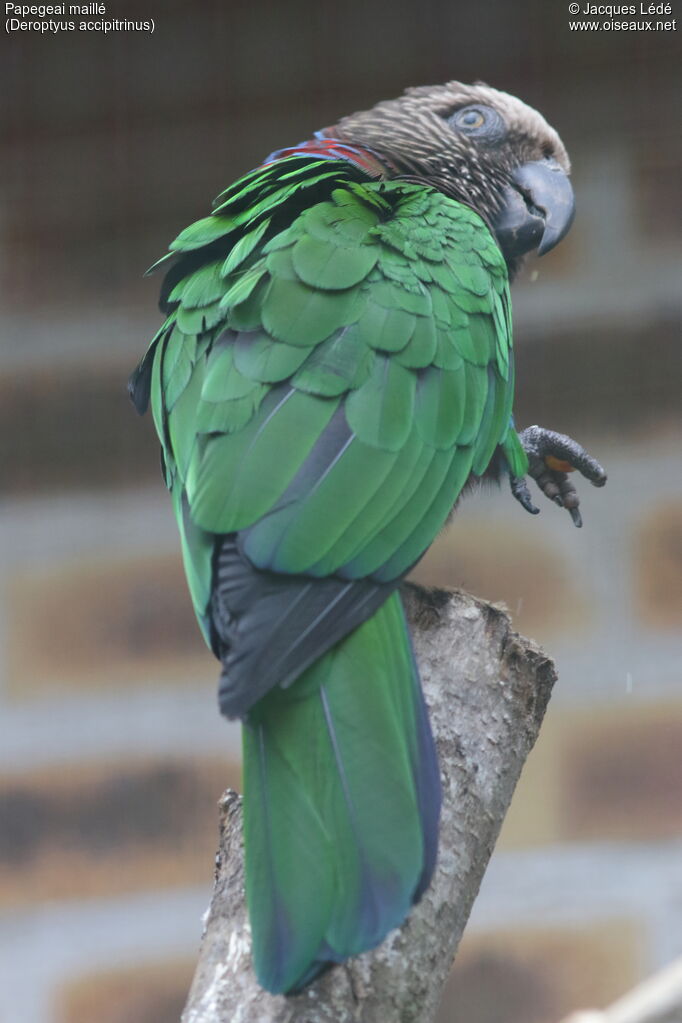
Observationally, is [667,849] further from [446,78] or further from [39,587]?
[446,78]

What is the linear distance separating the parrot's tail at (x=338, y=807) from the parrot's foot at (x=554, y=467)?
0.41 meters

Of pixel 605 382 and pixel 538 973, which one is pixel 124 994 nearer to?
pixel 538 973

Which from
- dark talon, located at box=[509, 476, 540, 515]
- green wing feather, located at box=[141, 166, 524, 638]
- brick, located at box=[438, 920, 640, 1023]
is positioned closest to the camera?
green wing feather, located at box=[141, 166, 524, 638]

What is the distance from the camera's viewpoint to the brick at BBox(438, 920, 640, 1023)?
173 centimetres

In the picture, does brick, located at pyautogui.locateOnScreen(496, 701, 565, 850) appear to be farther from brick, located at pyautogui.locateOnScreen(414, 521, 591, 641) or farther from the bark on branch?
the bark on branch

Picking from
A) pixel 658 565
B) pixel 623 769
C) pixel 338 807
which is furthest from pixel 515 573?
pixel 338 807

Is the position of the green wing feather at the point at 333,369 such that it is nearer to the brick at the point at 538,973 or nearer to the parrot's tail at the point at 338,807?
the parrot's tail at the point at 338,807

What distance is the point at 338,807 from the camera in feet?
2.57

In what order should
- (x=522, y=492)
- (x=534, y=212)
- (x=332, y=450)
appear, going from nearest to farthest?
(x=332, y=450), (x=522, y=492), (x=534, y=212)

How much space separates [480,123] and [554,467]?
0.47 metres

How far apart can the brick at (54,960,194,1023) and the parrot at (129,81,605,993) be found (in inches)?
37.0

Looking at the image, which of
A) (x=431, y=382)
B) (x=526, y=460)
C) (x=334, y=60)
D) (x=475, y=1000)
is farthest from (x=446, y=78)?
(x=475, y=1000)

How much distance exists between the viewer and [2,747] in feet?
5.98

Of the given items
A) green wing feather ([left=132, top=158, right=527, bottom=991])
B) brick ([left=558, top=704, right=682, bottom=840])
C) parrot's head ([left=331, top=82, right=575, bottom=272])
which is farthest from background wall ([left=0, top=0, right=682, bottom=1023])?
green wing feather ([left=132, top=158, right=527, bottom=991])
